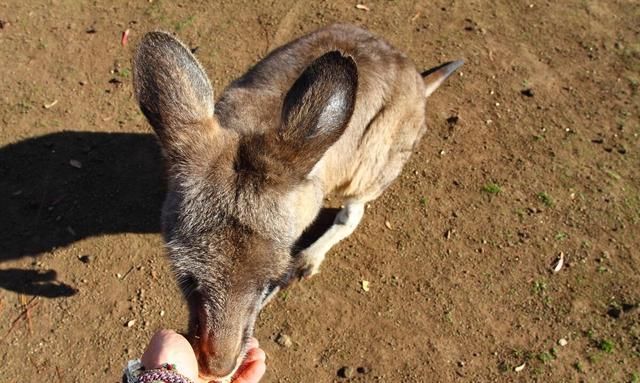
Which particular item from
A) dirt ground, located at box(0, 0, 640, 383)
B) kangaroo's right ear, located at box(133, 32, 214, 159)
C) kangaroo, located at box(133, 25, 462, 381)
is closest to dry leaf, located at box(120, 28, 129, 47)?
dirt ground, located at box(0, 0, 640, 383)

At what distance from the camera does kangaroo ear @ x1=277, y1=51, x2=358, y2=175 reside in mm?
2338

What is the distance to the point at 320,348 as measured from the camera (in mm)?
3877

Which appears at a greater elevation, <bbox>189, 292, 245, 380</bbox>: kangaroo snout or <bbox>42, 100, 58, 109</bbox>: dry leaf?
<bbox>189, 292, 245, 380</bbox>: kangaroo snout

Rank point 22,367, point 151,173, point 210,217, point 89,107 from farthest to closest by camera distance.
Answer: point 89,107 < point 151,173 < point 22,367 < point 210,217

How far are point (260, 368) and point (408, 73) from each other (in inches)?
97.5

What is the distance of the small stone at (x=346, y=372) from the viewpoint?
12.3 feet

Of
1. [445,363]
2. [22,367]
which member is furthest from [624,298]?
[22,367]

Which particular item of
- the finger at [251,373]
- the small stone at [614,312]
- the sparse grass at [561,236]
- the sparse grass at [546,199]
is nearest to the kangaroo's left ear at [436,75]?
the sparse grass at [546,199]

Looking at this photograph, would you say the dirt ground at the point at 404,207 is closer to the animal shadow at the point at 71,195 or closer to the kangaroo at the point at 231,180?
the animal shadow at the point at 71,195

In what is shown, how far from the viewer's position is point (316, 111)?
2.41m

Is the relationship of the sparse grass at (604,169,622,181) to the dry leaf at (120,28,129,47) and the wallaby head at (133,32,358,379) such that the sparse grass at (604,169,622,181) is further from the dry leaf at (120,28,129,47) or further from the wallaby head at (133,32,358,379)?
the dry leaf at (120,28,129,47)

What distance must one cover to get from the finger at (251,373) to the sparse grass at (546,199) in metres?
3.14

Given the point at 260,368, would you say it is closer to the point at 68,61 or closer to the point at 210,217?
the point at 210,217

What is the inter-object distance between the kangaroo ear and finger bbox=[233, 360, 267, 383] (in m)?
1.01
